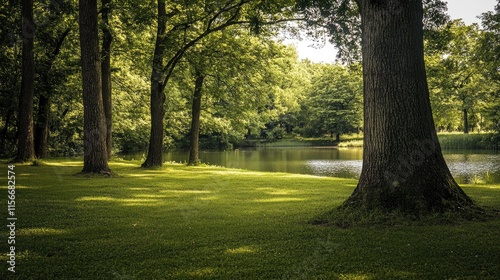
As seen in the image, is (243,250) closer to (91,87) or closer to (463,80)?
(91,87)

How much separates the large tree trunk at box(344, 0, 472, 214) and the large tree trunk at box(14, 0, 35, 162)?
15.8 m

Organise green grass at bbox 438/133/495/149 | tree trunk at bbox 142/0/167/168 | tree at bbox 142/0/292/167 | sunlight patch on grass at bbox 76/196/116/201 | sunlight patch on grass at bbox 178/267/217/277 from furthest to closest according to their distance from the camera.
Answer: green grass at bbox 438/133/495/149, tree trunk at bbox 142/0/167/168, tree at bbox 142/0/292/167, sunlight patch on grass at bbox 76/196/116/201, sunlight patch on grass at bbox 178/267/217/277

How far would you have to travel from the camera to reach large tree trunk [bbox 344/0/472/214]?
22.4ft

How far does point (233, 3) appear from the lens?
17500 mm

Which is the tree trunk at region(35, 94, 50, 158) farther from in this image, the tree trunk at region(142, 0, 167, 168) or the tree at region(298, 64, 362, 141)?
the tree at region(298, 64, 362, 141)

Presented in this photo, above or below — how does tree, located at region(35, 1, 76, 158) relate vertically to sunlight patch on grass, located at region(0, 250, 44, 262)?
above

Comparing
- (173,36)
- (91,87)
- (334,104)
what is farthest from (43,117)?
(334,104)

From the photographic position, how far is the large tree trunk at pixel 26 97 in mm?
17641

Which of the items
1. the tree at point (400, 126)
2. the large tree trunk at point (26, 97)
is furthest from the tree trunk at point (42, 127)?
the tree at point (400, 126)

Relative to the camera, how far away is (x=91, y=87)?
1416 cm

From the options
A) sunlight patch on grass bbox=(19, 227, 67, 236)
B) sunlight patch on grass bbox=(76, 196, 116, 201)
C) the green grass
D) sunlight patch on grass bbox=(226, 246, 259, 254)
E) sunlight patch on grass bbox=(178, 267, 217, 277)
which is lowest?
sunlight patch on grass bbox=(178, 267, 217, 277)

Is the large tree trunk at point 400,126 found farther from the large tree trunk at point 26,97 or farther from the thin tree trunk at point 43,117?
the thin tree trunk at point 43,117

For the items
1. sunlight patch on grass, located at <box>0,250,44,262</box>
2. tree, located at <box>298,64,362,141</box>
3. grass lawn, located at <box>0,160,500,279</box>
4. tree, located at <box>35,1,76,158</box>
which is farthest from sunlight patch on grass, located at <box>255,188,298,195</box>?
tree, located at <box>298,64,362,141</box>

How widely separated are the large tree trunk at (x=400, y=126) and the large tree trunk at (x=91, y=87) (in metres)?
10.1
